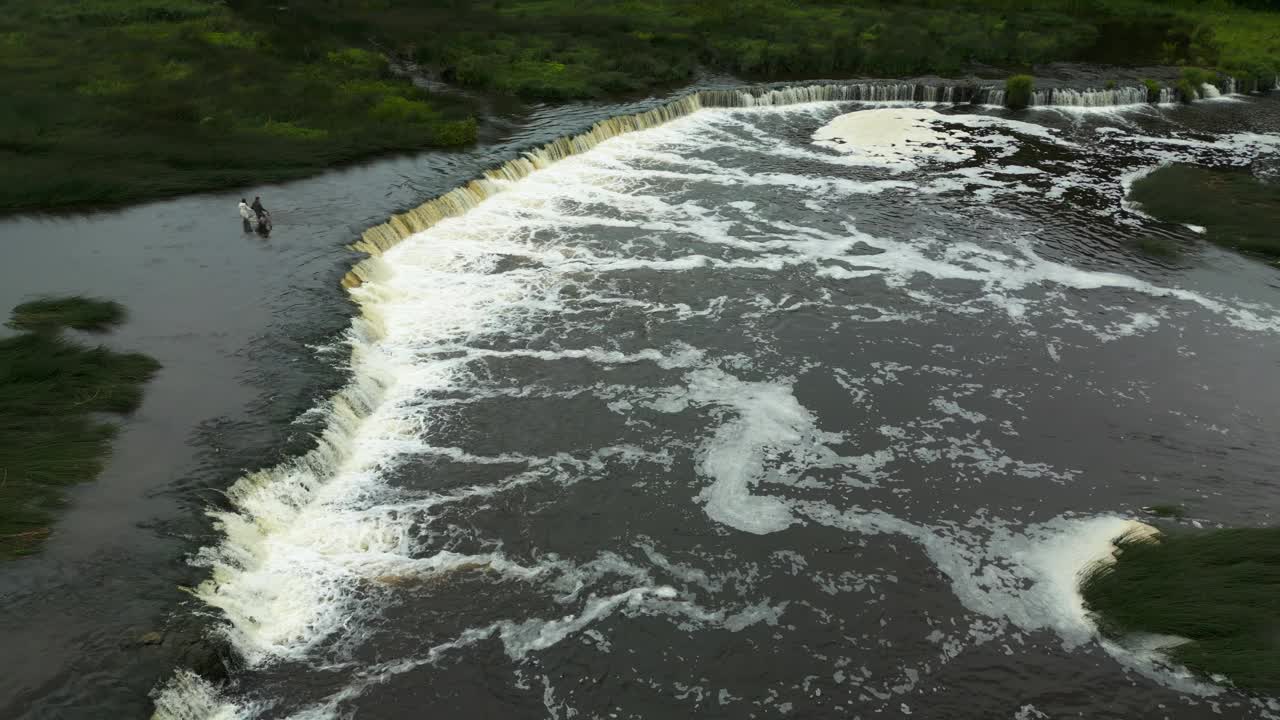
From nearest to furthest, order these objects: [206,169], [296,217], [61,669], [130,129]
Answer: [61,669], [296,217], [206,169], [130,129]

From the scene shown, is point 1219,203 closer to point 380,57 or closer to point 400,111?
point 400,111

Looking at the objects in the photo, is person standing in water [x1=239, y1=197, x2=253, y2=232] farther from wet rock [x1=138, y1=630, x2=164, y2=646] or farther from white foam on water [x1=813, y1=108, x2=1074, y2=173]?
white foam on water [x1=813, y1=108, x2=1074, y2=173]

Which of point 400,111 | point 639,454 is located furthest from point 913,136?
point 639,454

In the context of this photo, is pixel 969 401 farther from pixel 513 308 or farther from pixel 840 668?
pixel 513 308

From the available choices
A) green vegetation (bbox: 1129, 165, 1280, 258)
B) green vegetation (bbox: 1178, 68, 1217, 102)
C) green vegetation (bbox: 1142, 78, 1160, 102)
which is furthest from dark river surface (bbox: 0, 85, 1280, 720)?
green vegetation (bbox: 1178, 68, 1217, 102)

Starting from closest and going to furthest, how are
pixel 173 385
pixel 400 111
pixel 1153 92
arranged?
pixel 173 385 → pixel 400 111 → pixel 1153 92

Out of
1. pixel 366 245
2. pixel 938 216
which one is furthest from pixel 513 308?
pixel 938 216

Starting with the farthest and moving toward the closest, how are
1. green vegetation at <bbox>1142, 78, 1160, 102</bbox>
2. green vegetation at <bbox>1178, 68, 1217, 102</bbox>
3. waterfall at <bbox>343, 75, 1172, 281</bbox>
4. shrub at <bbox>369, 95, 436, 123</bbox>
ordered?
green vegetation at <bbox>1178, 68, 1217, 102</bbox> → green vegetation at <bbox>1142, 78, 1160, 102</bbox> → shrub at <bbox>369, 95, 436, 123</bbox> → waterfall at <bbox>343, 75, 1172, 281</bbox>
